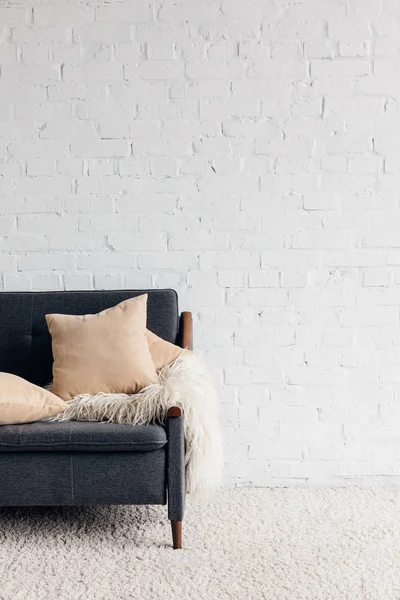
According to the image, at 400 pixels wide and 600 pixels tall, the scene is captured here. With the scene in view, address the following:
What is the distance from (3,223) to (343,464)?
73.8 inches

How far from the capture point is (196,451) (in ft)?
8.62

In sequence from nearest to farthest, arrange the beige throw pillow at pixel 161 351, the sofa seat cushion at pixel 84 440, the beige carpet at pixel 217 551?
the beige carpet at pixel 217 551
the sofa seat cushion at pixel 84 440
the beige throw pillow at pixel 161 351

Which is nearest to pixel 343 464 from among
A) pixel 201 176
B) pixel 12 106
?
pixel 201 176

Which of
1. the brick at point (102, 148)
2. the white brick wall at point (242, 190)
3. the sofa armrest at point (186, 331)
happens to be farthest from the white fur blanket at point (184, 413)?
the brick at point (102, 148)

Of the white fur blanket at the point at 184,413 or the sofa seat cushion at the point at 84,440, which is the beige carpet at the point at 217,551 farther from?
the sofa seat cushion at the point at 84,440

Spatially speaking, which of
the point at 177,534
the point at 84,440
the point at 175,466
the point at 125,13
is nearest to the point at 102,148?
the point at 125,13

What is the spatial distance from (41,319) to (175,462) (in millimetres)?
936

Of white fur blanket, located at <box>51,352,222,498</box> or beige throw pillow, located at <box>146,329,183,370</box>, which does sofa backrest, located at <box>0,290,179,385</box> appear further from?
white fur blanket, located at <box>51,352,222,498</box>

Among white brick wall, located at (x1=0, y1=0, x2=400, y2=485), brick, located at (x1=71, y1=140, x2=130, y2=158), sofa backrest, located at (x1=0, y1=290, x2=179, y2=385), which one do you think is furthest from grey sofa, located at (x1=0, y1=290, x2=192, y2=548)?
brick, located at (x1=71, y1=140, x2=130, y2=158)

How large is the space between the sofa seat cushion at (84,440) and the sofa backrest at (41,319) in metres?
0.55

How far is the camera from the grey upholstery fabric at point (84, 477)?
2.51 metres

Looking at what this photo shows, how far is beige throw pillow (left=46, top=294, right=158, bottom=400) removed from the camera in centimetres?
273

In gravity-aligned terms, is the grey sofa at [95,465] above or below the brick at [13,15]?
below

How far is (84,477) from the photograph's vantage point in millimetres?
2510
